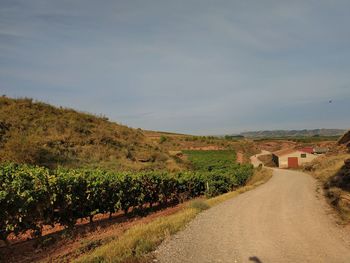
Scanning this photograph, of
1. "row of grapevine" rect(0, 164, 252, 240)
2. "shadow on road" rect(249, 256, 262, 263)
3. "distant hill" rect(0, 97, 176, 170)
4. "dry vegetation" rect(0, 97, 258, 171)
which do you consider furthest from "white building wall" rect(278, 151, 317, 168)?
"shadow on road" rect(249, 256, 262, 263)

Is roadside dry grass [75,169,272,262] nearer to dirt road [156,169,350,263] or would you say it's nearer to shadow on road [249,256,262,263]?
dirt road [156,169,350,263]

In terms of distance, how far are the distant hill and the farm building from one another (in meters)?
47.8

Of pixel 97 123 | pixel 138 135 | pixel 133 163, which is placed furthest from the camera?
pixel 138 135

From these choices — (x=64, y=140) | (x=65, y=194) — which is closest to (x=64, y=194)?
(x=65, y=194)

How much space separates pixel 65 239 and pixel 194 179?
16018 mm

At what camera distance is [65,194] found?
1488 centimetres

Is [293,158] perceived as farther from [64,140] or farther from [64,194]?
[64,194]

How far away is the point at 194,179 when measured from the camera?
28500 millimetres

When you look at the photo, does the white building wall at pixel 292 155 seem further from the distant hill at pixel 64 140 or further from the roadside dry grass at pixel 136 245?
the roadside dry grass at pixel 136 245

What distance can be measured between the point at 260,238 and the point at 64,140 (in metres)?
27.0

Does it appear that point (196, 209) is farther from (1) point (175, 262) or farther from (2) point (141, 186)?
(1) point (175, 262)

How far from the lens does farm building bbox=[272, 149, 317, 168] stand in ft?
269

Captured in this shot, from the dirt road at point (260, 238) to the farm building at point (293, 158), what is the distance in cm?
6757

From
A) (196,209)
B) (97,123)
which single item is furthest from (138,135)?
(196,209)
